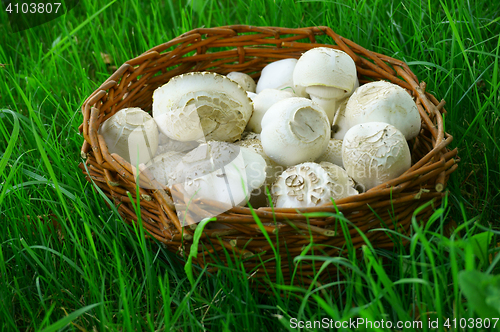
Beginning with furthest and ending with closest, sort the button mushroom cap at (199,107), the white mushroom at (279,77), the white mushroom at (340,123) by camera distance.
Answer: the white mushroom at (279,77) → the white mushroom at (340,123) → the button mushroom cap at (199,107)

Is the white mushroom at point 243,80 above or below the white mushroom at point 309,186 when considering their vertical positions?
above

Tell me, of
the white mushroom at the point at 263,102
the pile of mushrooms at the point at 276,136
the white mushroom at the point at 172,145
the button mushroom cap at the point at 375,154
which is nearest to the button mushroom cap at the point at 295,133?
the pile of mushrooms at the point at 276,136

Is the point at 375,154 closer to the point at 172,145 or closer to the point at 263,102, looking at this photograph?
the point at 263,102

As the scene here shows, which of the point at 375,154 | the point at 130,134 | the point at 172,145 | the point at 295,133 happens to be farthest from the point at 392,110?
the point at 130,134

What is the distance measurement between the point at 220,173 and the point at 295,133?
345 mm

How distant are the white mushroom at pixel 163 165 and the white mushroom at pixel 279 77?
0.70m

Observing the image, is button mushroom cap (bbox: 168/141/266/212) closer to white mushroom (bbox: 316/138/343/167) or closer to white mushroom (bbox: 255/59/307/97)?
white mushroom (bbox: 316/138/343/167)

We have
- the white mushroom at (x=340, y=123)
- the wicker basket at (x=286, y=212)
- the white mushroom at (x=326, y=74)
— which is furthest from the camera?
the white mushroom at (x=340, y=123)

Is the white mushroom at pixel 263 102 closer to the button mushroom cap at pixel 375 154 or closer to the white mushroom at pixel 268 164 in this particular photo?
the white mushroom at pixel 268 164

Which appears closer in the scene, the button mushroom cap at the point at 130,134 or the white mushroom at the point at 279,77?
the button mushroom cap at the point at 130,134

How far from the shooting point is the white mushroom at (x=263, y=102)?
1969 mm

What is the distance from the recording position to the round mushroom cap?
1854 mm

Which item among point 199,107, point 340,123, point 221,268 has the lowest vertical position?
point 221,268

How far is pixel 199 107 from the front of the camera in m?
1.75
